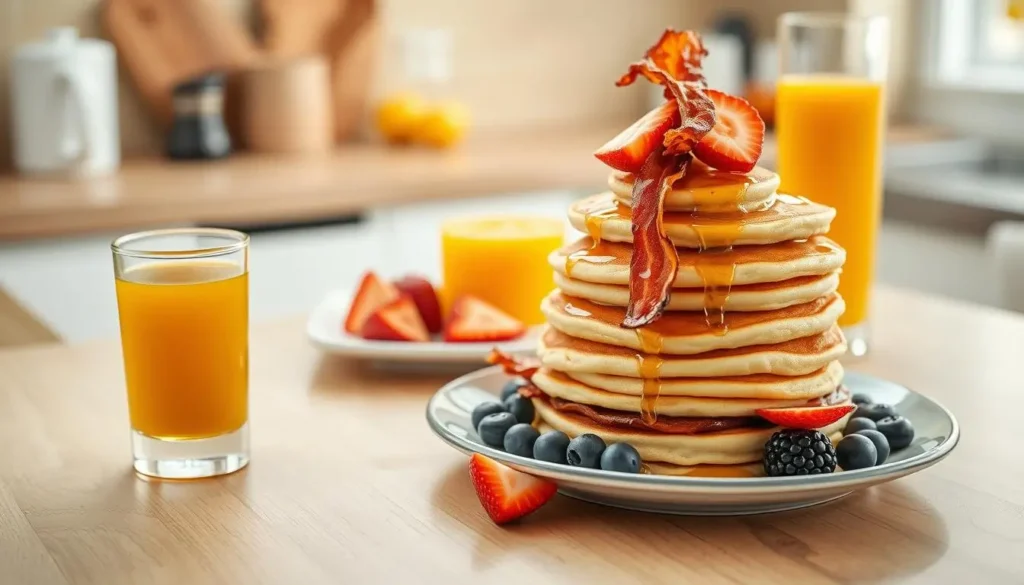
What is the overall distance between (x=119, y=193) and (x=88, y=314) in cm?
26

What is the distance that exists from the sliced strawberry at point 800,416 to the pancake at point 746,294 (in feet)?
0.26

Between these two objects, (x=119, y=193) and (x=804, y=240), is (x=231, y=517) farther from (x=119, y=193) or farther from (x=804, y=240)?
(x=119, y=193)

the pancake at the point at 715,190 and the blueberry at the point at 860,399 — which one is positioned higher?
the pancake at the point at 715,190

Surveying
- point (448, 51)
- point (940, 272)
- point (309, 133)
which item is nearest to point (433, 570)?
point (940, 272)

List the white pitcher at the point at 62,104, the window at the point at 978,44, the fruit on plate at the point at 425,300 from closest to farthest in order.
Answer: the fruit on plate at the point at 425,300
the white pitcher at the point at 62,104
the window at the point at 978,44

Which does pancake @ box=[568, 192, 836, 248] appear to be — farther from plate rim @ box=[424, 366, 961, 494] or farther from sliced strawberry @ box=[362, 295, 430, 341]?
sliced strawberry @ box=[362, 295, 430, 341]

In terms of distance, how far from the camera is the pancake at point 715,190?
36.5 inches

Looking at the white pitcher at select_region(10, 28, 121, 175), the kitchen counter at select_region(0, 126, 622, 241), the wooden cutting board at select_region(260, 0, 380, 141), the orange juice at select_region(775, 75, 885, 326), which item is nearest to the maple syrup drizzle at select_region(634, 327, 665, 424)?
the orange juice at select_region(775, 75, 885, 326)

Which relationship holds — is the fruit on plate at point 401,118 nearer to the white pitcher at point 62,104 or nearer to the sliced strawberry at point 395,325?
the white pitcher at point 62,104

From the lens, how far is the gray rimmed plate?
0.83m

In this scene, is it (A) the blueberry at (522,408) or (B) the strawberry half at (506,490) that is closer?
(B) the strawberry half at (506,490)

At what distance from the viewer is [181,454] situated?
1.02m

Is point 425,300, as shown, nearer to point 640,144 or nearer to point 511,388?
point 511,388

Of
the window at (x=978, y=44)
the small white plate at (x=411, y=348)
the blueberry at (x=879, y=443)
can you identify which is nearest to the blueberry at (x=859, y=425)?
the blueberry at (x=879, y=443)
